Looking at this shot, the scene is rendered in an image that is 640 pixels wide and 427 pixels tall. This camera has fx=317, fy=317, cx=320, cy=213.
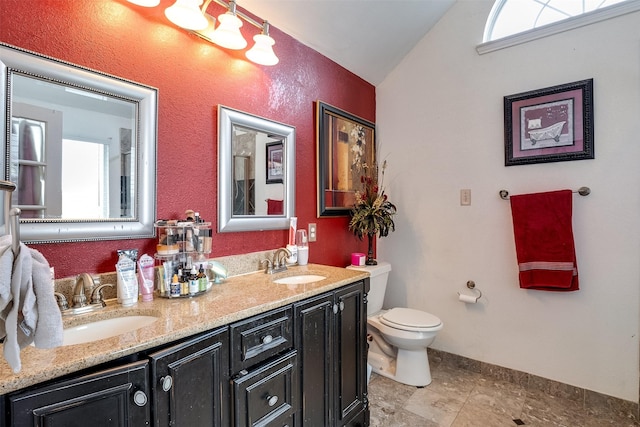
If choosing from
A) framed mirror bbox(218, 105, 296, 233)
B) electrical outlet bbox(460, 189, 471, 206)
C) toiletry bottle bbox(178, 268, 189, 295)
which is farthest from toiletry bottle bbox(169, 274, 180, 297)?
electrical outlet bbox(460, 189, 471, 206)

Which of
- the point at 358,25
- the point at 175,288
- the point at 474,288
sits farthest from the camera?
the point at 474,288

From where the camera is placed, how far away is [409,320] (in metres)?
2.14

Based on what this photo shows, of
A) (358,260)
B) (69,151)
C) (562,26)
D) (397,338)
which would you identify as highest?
(562,26)

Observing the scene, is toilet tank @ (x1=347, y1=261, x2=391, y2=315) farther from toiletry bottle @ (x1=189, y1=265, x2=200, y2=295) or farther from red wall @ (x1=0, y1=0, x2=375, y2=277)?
toiletry bottle @ (x1=189, y1=265, x2=200, y2=295)

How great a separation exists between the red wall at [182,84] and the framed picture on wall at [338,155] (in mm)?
74

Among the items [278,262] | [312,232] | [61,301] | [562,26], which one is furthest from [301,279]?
[562,26]

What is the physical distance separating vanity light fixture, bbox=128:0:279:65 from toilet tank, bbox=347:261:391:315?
1520 mm

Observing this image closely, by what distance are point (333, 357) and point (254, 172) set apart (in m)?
1.05

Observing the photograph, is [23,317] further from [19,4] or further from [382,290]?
[382,290]

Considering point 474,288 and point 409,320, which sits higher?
point 474,288

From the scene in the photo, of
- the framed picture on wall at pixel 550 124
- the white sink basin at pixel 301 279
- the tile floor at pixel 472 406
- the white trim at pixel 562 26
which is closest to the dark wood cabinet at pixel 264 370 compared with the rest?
the white sink basin at pixel 301 279

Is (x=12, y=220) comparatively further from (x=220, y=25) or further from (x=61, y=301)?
(x=220, y=25)

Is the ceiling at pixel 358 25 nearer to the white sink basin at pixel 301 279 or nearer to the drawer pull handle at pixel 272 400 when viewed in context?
the white sink basin at pixel 301 279

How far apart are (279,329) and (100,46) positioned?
1.29 meters
